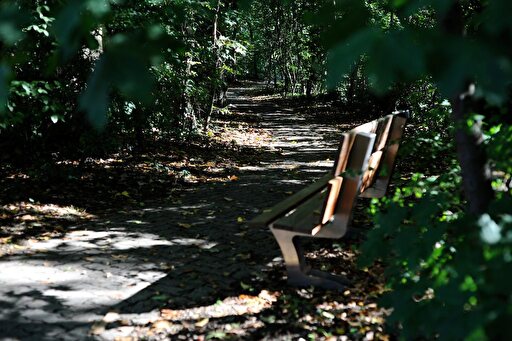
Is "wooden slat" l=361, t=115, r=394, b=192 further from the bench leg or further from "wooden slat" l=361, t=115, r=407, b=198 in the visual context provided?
the bench leg

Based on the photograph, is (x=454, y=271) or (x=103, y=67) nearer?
(x=103, y=67)

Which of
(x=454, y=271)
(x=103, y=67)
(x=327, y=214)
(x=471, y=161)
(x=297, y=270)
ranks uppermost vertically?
(x=103, y=67)

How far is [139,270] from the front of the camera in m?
4.20

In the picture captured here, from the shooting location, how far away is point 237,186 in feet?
→ 26.0

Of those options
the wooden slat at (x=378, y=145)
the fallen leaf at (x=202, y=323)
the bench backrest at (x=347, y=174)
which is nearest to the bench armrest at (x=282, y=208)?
the bench backrest at (x=347, y=174)

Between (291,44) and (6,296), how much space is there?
3092 cm

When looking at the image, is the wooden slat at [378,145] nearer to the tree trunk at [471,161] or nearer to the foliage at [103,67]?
the tree trunk at [471,161]

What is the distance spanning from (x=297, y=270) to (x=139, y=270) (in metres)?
1.55

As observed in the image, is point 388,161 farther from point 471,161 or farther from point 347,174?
point 471,161

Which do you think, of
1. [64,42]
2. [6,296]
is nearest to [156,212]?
[6,296]

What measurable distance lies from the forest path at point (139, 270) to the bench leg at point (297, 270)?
219mm

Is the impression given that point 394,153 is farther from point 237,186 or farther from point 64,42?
point 64,42

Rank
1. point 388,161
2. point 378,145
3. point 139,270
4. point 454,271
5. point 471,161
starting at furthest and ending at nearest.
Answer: point 388,161 → point 378,145 → point 139,270 → point 471,161 → point 454,271

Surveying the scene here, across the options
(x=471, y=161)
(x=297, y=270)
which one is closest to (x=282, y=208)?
(x=297, y=270)
